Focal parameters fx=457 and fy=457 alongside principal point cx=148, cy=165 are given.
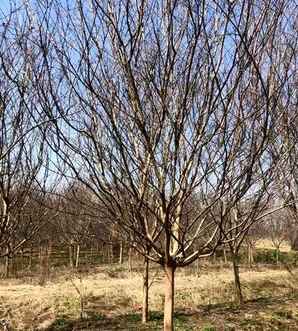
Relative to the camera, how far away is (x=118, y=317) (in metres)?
8.67

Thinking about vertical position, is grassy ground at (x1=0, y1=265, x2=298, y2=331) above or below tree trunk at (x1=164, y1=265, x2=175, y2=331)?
below

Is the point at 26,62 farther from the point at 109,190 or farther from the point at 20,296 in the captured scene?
the point at 20,296

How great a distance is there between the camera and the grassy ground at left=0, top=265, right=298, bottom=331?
7730mm

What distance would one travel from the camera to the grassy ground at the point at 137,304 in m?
7.73

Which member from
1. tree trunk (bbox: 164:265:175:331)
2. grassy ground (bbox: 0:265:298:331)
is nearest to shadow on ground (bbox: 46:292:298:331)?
grassy ground (bbox: 0:265:298:331)

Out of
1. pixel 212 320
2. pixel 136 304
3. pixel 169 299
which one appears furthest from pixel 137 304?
pixel 169 299

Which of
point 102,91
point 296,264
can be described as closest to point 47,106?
point 102,91

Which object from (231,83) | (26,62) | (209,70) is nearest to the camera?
(209,70)

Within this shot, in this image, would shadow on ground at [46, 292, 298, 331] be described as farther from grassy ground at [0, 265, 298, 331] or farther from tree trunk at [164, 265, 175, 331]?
tree trunk at [164, 265, 175, 331]

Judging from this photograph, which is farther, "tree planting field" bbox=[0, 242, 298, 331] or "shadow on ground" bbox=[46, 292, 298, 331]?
"tree planting field" bbox=[0, 242, 298, 331]

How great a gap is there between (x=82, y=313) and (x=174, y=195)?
6571 millimetres

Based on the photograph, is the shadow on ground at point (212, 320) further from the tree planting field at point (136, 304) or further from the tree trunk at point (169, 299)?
the tree trunk at point (169, 299)

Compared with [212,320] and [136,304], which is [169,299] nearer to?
[212,320]

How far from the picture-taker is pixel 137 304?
10406mm
